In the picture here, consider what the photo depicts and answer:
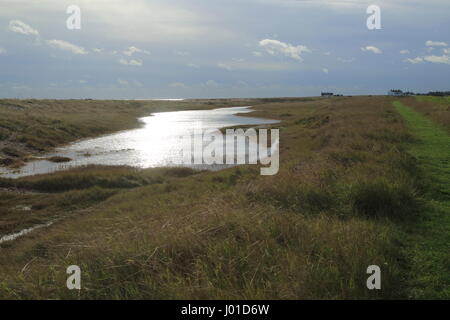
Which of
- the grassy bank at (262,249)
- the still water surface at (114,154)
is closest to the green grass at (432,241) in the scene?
the grassy bank at (262,249)

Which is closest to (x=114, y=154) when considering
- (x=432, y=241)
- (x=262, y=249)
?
(x=262, y=249)

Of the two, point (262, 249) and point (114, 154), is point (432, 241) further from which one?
point (114, 154)

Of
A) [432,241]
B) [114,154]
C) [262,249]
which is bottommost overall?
[114,154]

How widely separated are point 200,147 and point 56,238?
25.0 meters

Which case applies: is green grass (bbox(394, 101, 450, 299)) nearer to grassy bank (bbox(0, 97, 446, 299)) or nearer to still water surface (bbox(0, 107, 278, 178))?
grassy bank (bbox(0, 97, 446, 299))

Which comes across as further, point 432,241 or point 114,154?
point 114,154

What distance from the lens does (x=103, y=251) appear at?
21.3 feet

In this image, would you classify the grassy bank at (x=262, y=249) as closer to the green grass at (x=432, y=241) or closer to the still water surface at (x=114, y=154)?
the green grass at (x=432, y=241)

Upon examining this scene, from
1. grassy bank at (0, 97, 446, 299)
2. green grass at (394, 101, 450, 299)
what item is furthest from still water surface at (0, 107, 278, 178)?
green grass at (394, 101, 450, 299)

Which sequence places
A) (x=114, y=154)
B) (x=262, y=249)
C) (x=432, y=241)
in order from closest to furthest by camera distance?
(x=262, y=249)
(x=432, y=241)
(x=114, y=154)

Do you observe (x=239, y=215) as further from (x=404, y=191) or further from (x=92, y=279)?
(x=404, y=191)

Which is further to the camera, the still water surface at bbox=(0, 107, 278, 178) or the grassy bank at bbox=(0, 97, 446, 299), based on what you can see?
the still water surface at bbox=(0, 107, 278, 178)

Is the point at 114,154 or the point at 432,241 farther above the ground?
the point at 432,241

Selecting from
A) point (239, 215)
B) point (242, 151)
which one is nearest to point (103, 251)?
point (239, 215)
